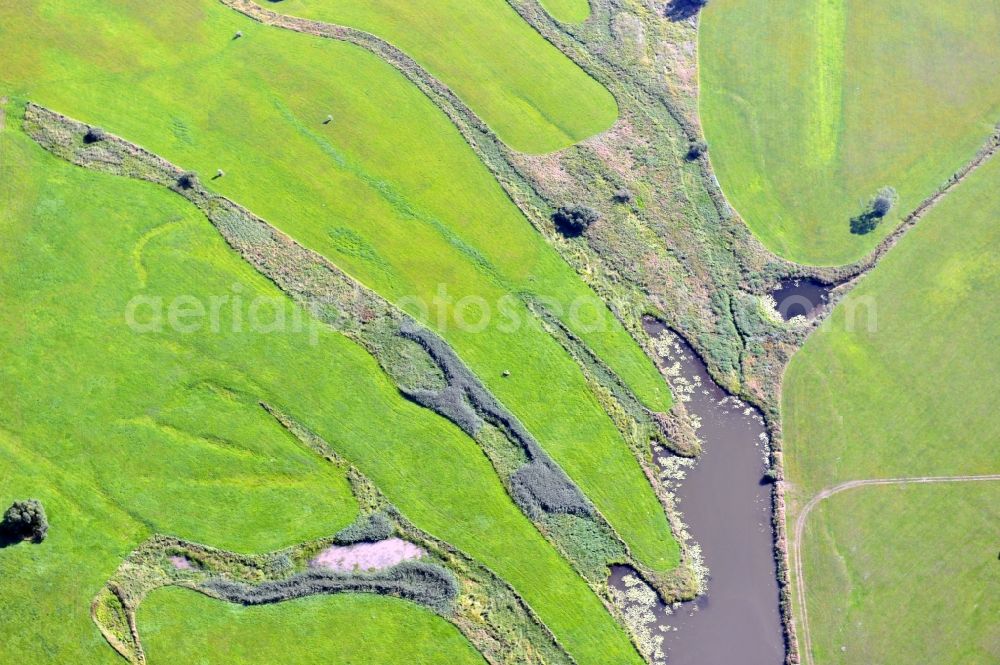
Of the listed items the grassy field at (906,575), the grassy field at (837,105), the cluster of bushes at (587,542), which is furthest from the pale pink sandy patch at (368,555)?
the grassy field at (837,105)

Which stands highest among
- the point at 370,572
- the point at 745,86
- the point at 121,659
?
the point at 745,86

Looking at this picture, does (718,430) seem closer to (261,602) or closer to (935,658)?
(935,658)

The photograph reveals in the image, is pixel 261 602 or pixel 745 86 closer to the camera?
pixel 261 602

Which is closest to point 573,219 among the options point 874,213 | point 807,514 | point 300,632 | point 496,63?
point 496,63

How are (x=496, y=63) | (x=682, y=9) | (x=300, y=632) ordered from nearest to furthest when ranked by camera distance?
1. (x=300, y=632)
2. (x=496, y=63)
3. (x=682, y=9)

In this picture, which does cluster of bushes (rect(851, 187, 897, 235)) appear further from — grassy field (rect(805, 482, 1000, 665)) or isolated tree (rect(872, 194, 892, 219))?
grassy field (rect(805, 482, 1000, 665))

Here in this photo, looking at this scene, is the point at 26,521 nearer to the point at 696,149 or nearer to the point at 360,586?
the point at 360,586

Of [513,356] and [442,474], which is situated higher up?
[513,356]

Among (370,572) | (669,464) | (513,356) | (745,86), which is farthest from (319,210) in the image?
(745,86)
